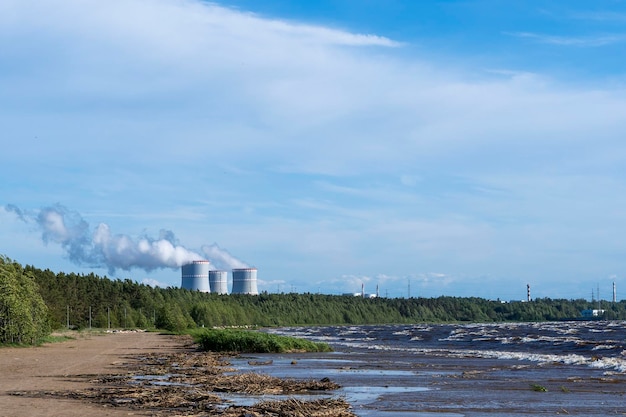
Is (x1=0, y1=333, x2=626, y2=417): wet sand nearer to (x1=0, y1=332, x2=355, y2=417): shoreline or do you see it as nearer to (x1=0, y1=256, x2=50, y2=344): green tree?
(x1=0, y1=332, x2=355, y2=417): shoreline

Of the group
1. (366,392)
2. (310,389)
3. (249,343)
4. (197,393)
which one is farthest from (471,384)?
(249,343)

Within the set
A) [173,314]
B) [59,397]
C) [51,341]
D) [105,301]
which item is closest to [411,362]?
[59,397]

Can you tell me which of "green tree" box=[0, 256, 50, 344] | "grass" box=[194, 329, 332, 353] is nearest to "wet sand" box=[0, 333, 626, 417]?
"green tree" box=[0, 256, 50, 344]

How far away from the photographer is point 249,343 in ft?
189

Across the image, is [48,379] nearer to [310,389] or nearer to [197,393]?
[197,393]

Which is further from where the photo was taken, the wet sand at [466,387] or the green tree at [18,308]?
the green tree at [18,308]

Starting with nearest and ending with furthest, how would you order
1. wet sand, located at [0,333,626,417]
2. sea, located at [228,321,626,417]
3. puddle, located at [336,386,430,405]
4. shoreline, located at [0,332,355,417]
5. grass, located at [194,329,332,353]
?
shoreline, located at [0,332,355,417], wet sand, located at [0,333,626,417], sea, located at [228,321,626,417], puddle, located at [336,386,430,405], grass, located at [194,329,332,353]

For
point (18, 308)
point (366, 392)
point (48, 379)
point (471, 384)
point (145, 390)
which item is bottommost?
point (471, 384)

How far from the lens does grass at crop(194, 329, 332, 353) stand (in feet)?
187

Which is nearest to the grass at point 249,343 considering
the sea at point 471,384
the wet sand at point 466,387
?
the sea at point 471,384

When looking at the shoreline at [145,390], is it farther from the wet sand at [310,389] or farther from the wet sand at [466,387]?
the wet sand at [466,387]

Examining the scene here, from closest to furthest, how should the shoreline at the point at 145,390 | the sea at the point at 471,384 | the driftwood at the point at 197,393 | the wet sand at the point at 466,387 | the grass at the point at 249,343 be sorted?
the driftwood at the point at 197,393 → the shoreline at the point at 145,390 → the wet sand at the point at 466,387 → the sea at the point at 471,384 → the grass at the point at 249,343

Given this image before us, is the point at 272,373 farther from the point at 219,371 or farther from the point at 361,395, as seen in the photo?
the point at 361,395

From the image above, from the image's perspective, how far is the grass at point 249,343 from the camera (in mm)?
57094
